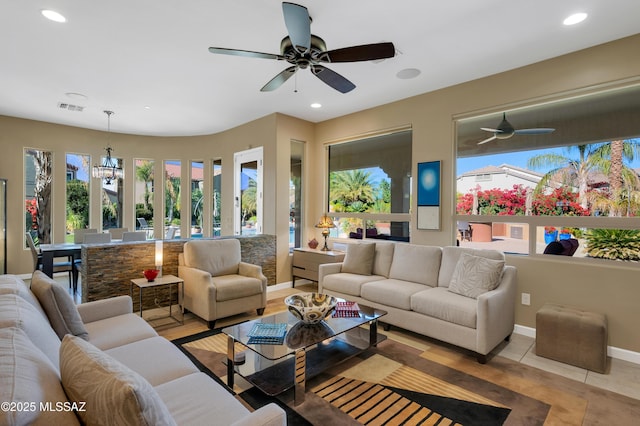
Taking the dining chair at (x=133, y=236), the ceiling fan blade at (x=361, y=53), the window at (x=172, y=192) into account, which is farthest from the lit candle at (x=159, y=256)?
the window at (x=172, y=192)

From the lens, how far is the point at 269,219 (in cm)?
554

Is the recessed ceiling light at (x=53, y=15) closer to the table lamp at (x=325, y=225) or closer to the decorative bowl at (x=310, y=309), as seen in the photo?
the decorative bowl at (x=310, y=309)

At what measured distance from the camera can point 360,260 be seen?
437 cm

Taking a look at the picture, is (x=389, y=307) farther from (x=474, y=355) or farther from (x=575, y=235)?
(x=575, y=235)

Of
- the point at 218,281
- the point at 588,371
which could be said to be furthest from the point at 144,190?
the point at 588,371

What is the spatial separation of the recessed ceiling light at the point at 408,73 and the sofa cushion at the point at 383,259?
2.15m

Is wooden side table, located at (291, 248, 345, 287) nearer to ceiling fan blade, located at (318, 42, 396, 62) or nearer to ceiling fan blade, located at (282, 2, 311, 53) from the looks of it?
ceiling fan blade, located at (318, 42, 396, 62)

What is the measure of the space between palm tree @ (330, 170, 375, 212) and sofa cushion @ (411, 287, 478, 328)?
2292 mm

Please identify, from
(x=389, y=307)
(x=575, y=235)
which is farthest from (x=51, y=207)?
(x=575, y=235)

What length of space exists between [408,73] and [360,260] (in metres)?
2.45

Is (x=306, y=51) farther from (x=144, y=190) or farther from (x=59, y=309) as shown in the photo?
(x=144, y=190)

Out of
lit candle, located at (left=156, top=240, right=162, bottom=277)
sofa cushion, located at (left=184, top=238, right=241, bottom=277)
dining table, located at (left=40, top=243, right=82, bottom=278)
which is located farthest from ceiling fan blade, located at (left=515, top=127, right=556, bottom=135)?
dining table, located at (left=40, top=243, right=82, bottom=278)

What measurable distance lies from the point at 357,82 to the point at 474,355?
3387 mm

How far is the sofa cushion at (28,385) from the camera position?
82cm
